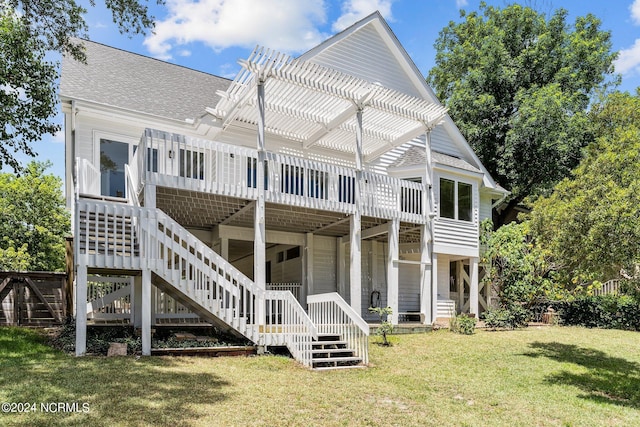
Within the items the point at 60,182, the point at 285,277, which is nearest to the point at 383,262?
the point at 285,277

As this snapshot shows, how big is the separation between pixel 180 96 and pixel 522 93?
57.5 feet

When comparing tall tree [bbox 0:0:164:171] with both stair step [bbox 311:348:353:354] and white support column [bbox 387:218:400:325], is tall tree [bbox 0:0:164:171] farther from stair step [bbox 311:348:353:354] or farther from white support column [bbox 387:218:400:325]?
stair step [bbox 311:348:353:354]

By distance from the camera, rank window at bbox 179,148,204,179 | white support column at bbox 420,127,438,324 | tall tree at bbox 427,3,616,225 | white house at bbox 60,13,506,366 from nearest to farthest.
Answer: white house at bbox 60,13,506,366 → window at bbox 179,148,204,179 → white support column at bbox 420,127,438,324 → tall tree at bbox 427,3,616,225

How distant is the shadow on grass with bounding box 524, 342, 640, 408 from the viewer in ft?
28.1

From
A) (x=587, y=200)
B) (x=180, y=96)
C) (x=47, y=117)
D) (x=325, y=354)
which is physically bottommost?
(x=325, y=354)

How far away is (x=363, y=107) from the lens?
13516 mm

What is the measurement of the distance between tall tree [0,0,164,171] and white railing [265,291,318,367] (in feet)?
28.6

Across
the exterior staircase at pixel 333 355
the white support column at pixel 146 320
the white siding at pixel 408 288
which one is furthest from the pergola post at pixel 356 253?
the white siding at pixel 408 288

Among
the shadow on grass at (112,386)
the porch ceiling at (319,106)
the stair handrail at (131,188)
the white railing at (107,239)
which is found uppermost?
the porch ceiling at (319,106)

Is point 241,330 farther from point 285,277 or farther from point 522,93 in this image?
point 522,93

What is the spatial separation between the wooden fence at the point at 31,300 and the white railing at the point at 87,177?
3.05m

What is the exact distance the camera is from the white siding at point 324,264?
668 inches

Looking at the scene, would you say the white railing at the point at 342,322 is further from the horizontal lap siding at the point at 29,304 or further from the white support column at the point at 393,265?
the horizontal lap siding at the point at 29,304

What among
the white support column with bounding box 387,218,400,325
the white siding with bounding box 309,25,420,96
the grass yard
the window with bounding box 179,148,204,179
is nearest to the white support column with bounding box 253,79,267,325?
the window with bounding box 179,148,204,179
